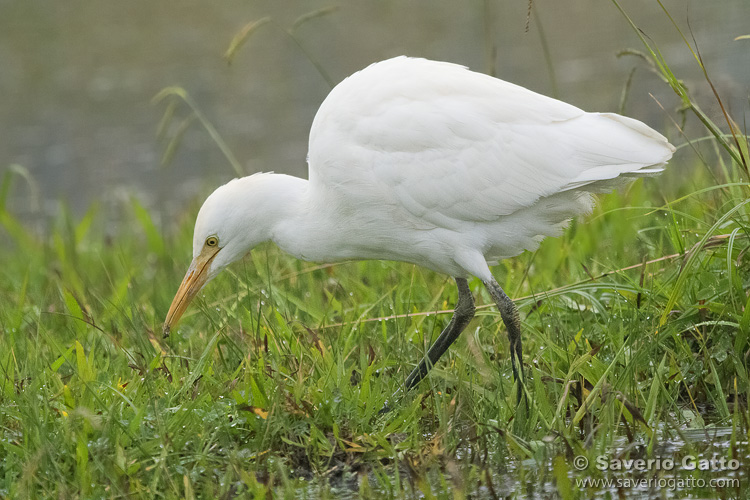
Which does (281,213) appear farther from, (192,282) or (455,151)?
Result: (455,151)

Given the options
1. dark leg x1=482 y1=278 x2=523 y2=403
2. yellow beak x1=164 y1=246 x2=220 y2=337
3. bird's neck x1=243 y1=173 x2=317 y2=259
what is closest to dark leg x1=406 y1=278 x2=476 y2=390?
dark leg x1=482 y1=278 x2=523 y2=403

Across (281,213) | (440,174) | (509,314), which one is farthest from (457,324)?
(281,213)

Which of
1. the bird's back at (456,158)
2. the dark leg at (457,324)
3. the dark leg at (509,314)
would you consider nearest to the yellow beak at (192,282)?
the bird's back at (456,158)

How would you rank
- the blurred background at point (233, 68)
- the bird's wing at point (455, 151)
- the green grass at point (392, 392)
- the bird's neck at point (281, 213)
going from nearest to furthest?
the green grass at point (392, 392) → the bird's wing at point (455, 151) → the bird's neck at point (281, 213) → the blurred background at point (233, 68)

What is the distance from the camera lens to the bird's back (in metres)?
3.69

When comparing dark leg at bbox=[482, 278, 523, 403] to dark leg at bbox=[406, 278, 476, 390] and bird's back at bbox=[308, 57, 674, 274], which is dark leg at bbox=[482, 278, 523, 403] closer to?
bird's back at bbox=[308, 57, 674, 274]

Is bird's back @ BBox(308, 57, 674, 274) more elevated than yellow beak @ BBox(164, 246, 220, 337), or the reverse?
bird's back @ BBox(308, 57, 674, 274)

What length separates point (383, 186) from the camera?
3.70 metres

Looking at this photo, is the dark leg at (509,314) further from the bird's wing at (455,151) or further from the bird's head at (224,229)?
the bird's head at (224,229)

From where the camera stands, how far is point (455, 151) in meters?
3.74

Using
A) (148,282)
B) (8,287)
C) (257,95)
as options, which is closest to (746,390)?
(148,282)

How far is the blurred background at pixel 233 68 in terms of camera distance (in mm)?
9203

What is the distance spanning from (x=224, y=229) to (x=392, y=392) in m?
0.97

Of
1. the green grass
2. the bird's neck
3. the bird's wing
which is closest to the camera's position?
the green grass
